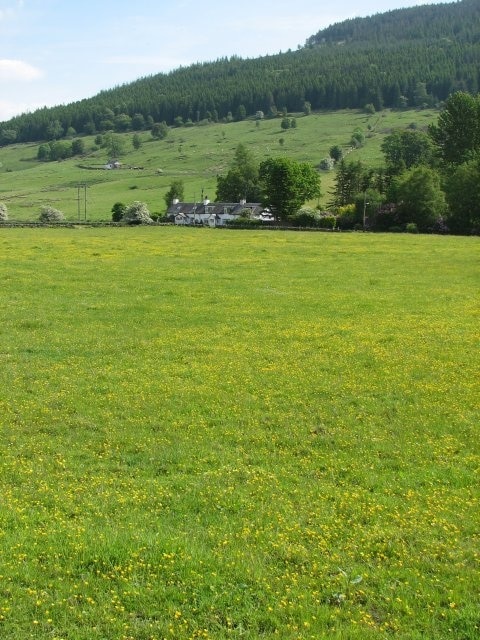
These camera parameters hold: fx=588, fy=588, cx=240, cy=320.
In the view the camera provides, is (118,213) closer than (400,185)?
No

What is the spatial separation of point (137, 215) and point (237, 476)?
12467cm

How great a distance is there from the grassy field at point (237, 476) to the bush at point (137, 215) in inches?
4080

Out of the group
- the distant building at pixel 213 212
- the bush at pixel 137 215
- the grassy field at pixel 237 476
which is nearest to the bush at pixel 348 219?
the distant building at pixel 213 212

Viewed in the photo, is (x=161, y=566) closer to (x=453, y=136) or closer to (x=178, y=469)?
(x=178, y=469)

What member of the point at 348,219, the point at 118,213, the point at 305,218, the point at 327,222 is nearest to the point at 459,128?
the point at 348,219

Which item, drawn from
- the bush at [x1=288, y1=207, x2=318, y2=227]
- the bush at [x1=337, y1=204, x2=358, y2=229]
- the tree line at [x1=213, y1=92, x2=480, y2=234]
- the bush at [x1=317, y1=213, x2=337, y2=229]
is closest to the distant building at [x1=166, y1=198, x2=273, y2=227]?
the tree line at [x1=213, y1=92, x2=480, y2=234]

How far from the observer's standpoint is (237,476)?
1257 centimetres

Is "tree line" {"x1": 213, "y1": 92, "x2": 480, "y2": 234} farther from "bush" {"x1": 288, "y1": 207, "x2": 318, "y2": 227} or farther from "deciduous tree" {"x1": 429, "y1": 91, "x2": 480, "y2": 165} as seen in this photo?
"bush" {"x1": 288, "y1": 207, "x2": 318, "y2": 227}

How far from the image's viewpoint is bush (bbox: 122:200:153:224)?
130875mm

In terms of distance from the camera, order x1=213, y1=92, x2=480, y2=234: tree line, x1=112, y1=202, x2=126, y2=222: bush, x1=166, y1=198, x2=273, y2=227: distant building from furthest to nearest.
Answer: x1=166, y1=198, x2=273, y2=227: distant building, x1=112, y1=202, x2=126, y2=222: bush, x1=213, y1=92, x2=480, y2=234: tree line

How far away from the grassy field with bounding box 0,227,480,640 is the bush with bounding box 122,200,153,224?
10362cm

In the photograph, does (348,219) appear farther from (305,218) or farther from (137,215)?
(137,215)

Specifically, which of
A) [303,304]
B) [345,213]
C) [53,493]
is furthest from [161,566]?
[345,213]

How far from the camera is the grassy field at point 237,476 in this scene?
8430mm
